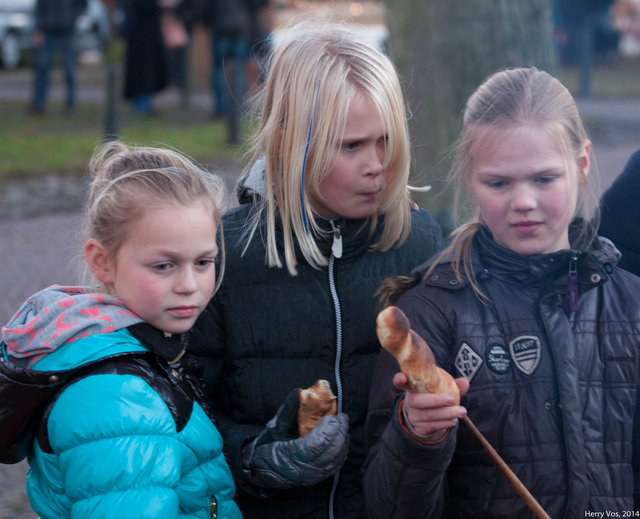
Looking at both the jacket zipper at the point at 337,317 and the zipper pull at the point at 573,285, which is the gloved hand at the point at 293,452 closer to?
the jacket zipper at the point at 337,317

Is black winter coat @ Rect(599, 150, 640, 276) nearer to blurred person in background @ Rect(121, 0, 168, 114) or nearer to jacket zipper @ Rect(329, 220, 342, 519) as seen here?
jacket zipper @ Rect(329, 220, 342, 519)

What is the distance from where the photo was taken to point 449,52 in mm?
5160

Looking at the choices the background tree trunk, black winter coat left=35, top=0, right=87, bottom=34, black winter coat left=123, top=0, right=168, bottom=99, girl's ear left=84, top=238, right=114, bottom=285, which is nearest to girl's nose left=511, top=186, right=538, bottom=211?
girl's ear left=84, top=238, right=114, bottom=285

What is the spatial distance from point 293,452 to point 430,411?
1.54 feet

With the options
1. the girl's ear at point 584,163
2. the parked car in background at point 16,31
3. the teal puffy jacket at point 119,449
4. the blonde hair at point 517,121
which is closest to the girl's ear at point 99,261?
the teal puffy jacket at point 119,449

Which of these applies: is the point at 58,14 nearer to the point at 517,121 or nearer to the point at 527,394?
the point at 517,121

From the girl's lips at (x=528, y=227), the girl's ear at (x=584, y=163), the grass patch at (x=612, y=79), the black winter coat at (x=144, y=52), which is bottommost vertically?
the grass patch at (x=612, y=79)

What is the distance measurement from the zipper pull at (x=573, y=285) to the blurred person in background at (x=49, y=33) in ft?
34.7

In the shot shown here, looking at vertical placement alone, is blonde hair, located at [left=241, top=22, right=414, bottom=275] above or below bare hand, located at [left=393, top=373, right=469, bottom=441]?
above

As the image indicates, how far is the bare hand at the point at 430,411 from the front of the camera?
74.1 inches

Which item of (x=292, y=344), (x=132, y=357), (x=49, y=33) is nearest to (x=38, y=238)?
(x=292, y=344)

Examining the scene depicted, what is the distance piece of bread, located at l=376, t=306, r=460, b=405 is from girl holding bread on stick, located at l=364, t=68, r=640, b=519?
128mm

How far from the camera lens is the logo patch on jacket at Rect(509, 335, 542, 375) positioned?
85.4 inches

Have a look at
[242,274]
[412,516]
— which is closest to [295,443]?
[412,516]
